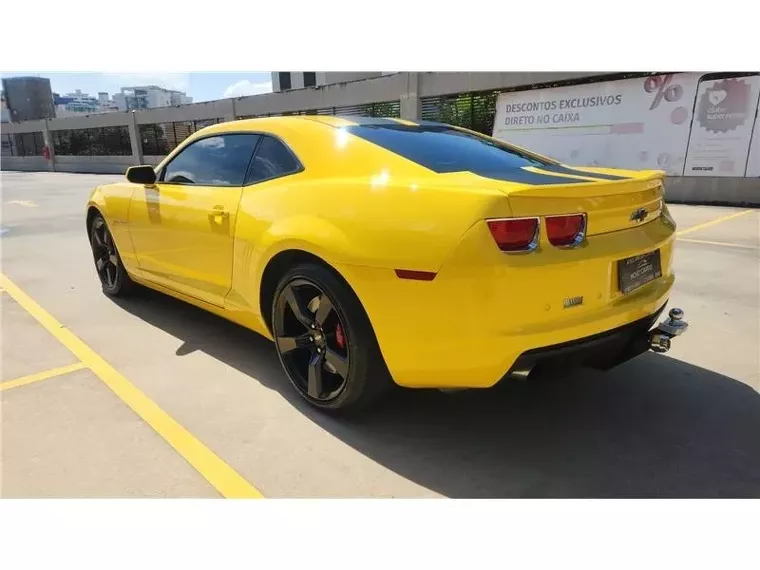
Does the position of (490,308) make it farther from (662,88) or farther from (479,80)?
(479,80)

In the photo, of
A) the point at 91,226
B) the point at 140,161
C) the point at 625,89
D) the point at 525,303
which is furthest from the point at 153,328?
the point at 140,161

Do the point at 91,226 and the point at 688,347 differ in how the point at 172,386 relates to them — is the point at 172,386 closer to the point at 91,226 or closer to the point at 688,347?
the point at 91,226

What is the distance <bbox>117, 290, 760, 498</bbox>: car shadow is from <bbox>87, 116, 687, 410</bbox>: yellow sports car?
331 mm

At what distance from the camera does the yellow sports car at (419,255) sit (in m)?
2.14

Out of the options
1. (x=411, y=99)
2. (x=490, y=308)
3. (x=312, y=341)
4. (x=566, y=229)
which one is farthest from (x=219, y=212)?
(x=411, y=99)

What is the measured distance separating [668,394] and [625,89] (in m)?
11.9

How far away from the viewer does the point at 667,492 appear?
2217mm

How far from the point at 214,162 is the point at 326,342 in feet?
5.22

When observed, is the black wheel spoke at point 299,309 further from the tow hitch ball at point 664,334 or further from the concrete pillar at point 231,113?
the concrete pillar at point 231,113

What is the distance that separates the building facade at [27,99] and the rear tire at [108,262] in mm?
50031

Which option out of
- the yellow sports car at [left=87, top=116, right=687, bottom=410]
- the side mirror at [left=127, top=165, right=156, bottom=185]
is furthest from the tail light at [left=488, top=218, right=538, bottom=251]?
the side mirror at [left=127, top=165, right=156, bottom=185]

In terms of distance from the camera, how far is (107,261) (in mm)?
4957

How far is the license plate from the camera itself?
7.88ft

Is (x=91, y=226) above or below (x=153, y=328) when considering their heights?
above
